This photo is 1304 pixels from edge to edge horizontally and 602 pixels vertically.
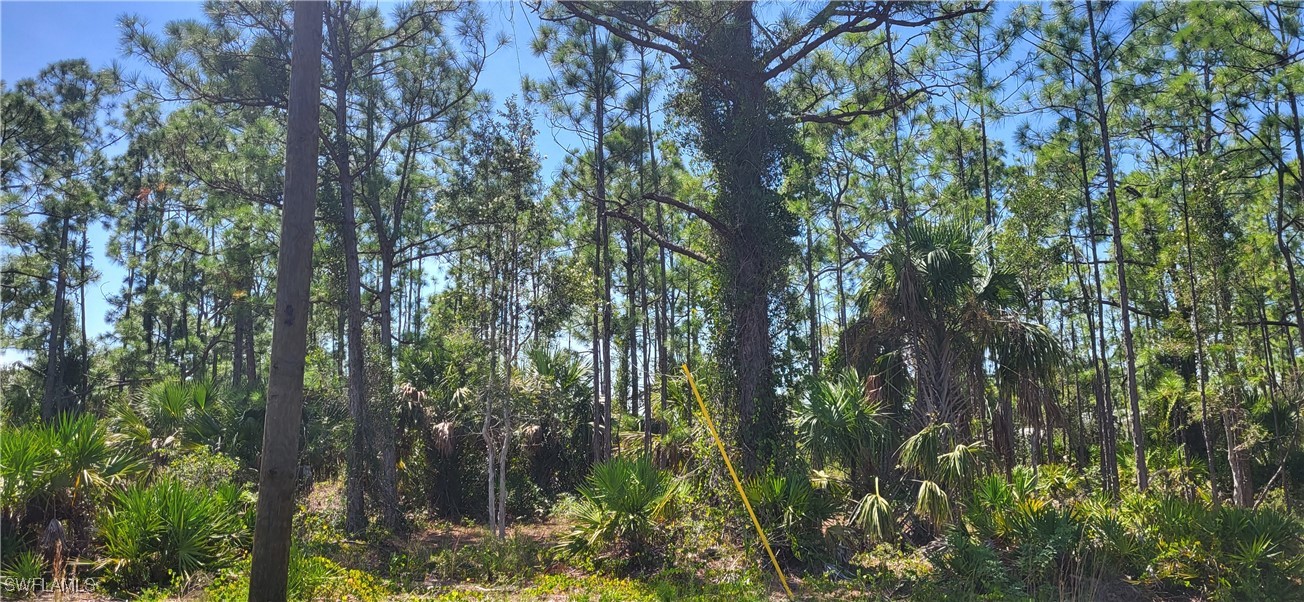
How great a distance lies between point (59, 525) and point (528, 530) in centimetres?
981

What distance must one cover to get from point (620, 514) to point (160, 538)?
5.66 meters

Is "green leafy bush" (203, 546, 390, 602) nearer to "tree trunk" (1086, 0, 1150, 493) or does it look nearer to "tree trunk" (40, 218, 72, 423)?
"tree trunk" (1086, 0, 1150, 493)

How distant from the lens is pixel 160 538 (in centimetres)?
858

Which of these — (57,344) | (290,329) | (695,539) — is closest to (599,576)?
(695,539)

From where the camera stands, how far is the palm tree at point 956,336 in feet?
37.9

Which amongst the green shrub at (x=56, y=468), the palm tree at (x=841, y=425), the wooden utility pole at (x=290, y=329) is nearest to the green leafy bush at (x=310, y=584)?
the wooden utility pole at (x=290, y=329)

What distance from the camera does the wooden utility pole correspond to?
6699 millimetres

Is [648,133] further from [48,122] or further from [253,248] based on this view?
[48,122]

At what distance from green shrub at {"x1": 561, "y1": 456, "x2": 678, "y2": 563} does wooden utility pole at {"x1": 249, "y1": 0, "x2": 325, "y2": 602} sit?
5.11 m

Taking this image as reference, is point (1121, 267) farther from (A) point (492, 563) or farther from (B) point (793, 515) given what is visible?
(A) point (492, 563)

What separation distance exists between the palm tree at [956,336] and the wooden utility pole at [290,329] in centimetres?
859

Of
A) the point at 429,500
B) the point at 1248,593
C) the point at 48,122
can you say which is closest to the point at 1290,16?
the point at 1248,593

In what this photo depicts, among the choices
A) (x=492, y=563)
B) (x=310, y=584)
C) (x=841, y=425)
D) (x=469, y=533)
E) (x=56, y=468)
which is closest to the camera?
(x=310, y=584)

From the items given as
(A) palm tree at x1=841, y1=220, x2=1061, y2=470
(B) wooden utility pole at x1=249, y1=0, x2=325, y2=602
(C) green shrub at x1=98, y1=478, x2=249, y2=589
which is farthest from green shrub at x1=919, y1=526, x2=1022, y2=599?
(C) green shrub at x1=98, y1=478, x2=249, y2=589
